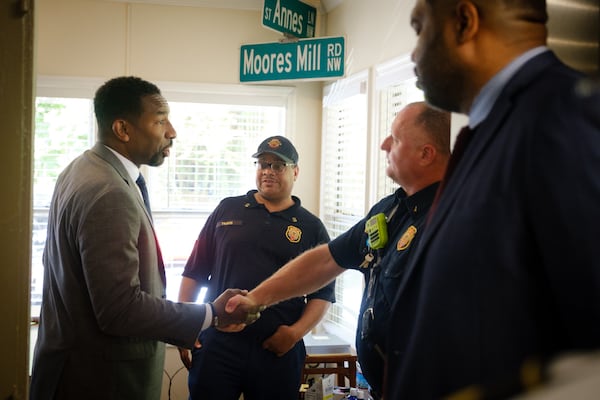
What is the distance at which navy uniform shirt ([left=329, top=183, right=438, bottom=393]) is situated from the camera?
1551 millimetres

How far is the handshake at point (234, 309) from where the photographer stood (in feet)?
6.70

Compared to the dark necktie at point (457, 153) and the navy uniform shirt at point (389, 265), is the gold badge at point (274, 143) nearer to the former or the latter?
the navy uniform shirt at point (389, 265)

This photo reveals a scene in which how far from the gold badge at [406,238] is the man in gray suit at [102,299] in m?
0.76

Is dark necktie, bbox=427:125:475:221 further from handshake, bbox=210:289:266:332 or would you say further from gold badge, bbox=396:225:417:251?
handshake, bbox=210:289:266:332

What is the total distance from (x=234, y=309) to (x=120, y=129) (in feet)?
2.62

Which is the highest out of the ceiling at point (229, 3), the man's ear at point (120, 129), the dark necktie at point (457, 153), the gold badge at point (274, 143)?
the ceiling at point (229, 3)

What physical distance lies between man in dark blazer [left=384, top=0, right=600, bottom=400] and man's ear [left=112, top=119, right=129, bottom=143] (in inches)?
52.3

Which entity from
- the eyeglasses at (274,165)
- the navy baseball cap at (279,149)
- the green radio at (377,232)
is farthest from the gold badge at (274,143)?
the green radio at (377,232)

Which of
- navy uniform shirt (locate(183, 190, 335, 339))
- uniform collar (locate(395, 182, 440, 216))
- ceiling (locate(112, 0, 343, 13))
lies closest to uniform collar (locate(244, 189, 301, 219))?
navy uniform shirt (locate(183, 190, 335, 339))

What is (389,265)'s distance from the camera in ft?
5.24

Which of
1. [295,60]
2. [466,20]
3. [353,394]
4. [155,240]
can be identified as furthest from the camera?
[295,60]

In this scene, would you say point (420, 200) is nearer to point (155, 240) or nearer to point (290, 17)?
point (155, 240)

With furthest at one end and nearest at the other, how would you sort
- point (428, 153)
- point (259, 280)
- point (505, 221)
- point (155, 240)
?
point (259, 280), point (155, 240), point (428, 153), point (505, 221)

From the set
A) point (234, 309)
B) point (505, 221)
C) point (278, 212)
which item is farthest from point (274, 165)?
point (505, 221)
